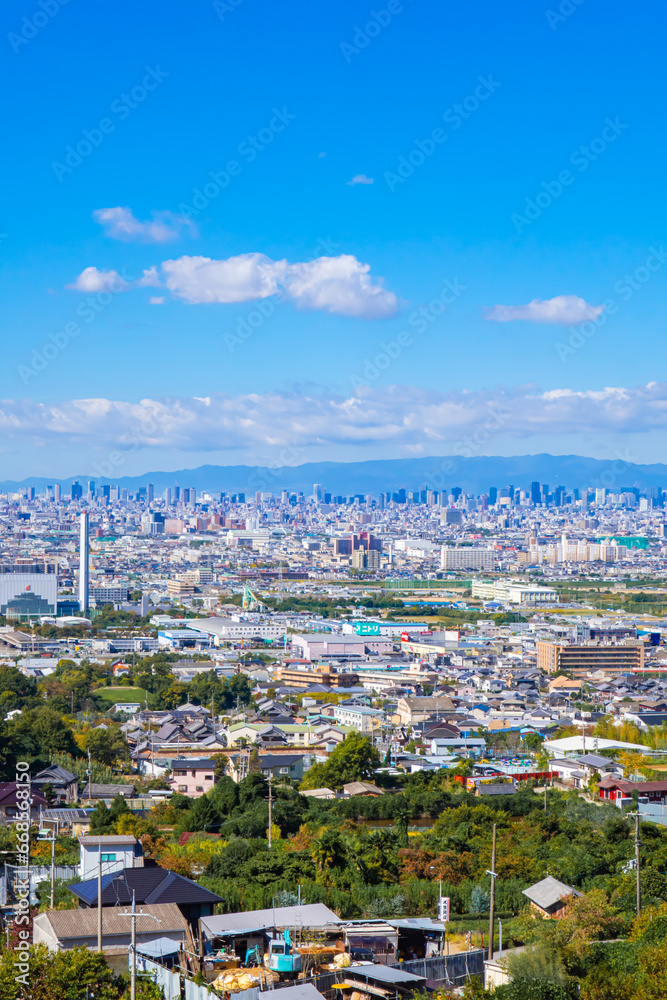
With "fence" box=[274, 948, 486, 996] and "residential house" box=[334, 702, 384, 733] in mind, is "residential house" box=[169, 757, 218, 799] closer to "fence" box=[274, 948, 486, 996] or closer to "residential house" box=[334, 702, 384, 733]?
"residential house" box=[334, 702, 384, 733]

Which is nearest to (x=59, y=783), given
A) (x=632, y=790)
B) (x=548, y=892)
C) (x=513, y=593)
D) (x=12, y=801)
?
(x=12, y=801)

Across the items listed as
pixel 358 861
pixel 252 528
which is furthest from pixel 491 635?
pixel 252 528

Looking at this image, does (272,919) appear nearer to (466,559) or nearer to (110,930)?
(110,930)

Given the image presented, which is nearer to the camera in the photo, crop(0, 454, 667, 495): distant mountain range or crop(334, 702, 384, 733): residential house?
crop(334, 702, 384, 733): residential house

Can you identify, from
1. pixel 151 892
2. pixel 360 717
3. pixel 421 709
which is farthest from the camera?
pixel 421 709

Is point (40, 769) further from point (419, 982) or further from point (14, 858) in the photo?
point (419, 982)

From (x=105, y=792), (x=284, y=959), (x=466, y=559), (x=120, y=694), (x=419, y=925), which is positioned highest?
(x=466, y=559)

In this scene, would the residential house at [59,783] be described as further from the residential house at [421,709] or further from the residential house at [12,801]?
the residential house at [421,709]

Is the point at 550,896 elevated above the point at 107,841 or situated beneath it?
situated beneath

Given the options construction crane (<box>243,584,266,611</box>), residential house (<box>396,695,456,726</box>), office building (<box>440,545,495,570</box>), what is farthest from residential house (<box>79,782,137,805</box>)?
office building (<box>440,545,495,570</box>)
